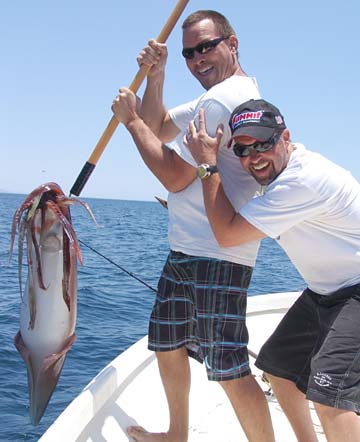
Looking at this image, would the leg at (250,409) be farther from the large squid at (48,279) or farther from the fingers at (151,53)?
the fingers at (151,53)

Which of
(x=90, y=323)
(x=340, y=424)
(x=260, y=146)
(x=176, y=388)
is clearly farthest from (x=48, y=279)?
(x=90, y=323)

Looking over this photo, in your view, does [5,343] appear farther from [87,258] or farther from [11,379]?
[87,258]

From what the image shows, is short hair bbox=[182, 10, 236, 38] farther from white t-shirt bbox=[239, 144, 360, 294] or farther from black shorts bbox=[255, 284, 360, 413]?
black shorts bbox=[255, 284, 360, 413]

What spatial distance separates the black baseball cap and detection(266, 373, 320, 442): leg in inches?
49.1

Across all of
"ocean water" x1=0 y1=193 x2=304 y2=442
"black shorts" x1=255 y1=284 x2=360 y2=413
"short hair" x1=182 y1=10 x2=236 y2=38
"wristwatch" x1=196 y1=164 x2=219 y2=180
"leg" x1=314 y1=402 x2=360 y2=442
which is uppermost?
"short hair" x1=182 y1=10 x2=236 y2=38

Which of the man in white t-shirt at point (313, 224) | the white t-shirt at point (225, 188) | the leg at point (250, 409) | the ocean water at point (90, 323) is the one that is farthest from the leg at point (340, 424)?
the ocean water at point (90, 323)

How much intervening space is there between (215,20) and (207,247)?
1087 mm

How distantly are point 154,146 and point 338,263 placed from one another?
97cm

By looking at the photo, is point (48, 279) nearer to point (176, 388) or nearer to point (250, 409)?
point (176, 388)

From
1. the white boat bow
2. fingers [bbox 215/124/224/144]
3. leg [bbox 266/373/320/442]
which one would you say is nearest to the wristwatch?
fingers [bbox 215/124/224/144]

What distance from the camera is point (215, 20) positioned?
2.58 m

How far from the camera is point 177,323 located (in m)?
2.75

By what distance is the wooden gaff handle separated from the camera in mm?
2744

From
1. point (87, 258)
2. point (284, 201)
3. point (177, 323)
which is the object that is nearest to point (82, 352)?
point (177, 323)
